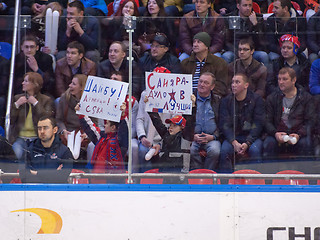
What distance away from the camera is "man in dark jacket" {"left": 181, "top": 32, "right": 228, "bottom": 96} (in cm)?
407

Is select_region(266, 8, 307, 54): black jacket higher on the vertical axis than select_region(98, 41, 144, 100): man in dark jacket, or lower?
higher

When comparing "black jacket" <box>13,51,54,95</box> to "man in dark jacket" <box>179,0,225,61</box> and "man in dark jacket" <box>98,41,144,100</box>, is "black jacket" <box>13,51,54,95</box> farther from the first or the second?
"man in dark jacket" <box>179,0,225,61</box>

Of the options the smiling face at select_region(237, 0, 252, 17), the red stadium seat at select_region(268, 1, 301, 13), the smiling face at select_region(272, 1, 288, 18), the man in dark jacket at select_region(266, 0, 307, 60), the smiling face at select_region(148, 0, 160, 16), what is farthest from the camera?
the red stadium seat at select_region(268, 1, 301, 13)

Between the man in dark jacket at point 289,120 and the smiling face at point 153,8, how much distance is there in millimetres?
2028

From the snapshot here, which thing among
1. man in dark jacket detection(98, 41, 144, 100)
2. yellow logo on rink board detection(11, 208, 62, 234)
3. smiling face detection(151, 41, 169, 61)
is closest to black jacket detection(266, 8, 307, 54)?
smiling face detection(151, 41, 169, 61)

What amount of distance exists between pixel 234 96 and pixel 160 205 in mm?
1061

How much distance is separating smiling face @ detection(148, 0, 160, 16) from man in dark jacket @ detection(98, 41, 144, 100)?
164 cm

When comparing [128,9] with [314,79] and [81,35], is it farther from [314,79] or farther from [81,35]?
[314,79]

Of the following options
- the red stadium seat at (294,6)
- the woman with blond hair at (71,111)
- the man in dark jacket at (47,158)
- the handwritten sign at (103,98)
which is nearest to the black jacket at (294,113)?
the handwritten sign at (103,98)

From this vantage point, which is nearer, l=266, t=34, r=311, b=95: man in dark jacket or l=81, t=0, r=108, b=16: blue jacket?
l=266, t=34, r=311, b=95: man in dark jacket

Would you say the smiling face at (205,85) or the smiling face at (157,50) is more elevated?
the smiling face at (157,50)

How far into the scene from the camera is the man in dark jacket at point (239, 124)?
13.4 ft

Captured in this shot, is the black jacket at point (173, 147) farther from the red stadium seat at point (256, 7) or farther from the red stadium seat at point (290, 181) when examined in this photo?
the red stadium seat at point (256, 7)

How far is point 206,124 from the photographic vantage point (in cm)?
409
